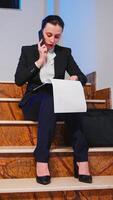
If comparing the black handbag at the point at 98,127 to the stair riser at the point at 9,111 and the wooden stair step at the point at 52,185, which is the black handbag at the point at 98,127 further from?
the stair riser at the point at 9,111

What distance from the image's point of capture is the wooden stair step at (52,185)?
134cm

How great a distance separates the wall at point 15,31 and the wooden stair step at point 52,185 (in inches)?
79.2

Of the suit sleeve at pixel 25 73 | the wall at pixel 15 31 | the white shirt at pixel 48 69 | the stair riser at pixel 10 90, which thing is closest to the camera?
the suit sleeve at pixel 25 73

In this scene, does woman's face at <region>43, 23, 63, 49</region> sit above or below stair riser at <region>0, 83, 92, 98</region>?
above

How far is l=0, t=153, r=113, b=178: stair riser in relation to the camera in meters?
1.53

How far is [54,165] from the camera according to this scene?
1564 mm

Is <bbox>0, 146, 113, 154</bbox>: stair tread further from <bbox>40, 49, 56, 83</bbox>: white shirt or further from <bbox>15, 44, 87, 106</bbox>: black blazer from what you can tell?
<bbox>40, 49, 56, 83</bbox>: white shirt

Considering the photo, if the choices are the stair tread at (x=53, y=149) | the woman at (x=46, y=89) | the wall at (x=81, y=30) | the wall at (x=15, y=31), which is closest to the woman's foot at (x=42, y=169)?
the woman at (x=46, y=89)

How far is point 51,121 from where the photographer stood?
4.80 ft

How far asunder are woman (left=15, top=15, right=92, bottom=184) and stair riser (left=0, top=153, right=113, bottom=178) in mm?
68

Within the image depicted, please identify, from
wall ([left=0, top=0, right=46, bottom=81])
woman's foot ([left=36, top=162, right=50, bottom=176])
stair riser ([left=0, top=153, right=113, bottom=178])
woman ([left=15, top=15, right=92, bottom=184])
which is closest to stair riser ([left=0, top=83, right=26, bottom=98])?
woman ([left=15, top=15, right=92, bottom=184])

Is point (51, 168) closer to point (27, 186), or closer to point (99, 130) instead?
point (27, 186)

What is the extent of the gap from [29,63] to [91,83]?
3.37ft

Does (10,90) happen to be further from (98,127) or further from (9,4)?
(9,4)
